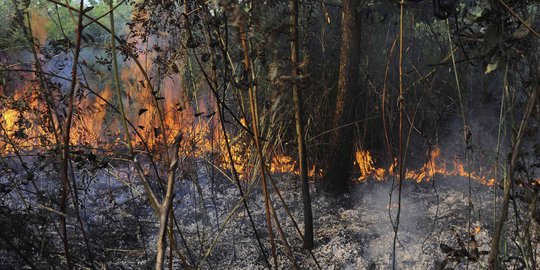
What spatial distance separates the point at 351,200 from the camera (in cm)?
539

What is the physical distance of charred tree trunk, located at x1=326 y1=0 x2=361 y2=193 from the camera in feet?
15.8

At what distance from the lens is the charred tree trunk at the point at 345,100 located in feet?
15.8

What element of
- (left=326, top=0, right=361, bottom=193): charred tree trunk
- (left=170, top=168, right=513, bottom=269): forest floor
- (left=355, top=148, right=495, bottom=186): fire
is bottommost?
(left=170, top=168, right=513, bottom=269): forest floor

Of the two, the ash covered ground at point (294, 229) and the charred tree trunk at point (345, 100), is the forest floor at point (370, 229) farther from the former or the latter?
the charred tree trunk at point (345, 100)

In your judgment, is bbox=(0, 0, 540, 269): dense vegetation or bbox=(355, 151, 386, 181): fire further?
bbox=(355, 151, 386, 181): fire

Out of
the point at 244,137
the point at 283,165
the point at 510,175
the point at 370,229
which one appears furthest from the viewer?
the point at 283,165

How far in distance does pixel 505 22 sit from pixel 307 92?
15.2 ft

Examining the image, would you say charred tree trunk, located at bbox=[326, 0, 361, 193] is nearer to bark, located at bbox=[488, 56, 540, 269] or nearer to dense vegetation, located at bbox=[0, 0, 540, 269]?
dense vegetation, located at bbox=[0, 0, 540, 269]

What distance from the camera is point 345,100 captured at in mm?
5039

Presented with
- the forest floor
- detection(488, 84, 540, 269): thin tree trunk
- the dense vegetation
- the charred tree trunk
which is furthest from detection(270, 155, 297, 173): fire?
detection(488, 84, 540, 269): thin tree trunk

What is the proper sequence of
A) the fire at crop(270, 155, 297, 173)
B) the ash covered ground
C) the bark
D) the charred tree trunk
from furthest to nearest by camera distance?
the fire at crop(270, 155, 297, 173) → the charred tree trunk → the ash covered ground → the bark

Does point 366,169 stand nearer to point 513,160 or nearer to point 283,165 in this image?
point 283,165

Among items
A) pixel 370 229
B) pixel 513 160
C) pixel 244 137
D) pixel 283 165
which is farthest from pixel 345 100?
pixel 513 160

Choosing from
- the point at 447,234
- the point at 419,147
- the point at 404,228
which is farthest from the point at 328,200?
the point at 419,147
